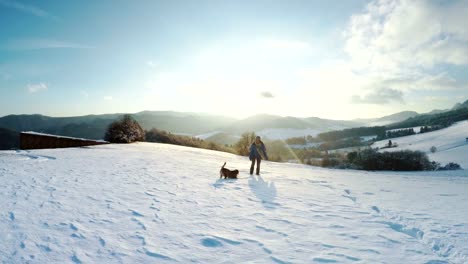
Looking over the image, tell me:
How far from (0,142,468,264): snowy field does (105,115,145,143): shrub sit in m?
16.2

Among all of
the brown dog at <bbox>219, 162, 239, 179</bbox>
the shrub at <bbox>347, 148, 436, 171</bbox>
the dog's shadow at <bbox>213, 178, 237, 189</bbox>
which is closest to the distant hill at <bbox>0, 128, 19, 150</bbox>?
the brown dog at <bbox>219, 162, 239, 179</bbox>

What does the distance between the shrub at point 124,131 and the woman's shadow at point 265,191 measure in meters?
18.6

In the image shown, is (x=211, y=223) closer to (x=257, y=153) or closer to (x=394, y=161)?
(x=257, y=153)

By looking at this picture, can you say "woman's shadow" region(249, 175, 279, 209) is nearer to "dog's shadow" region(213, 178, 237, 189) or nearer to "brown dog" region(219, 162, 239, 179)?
"brown dog" region(219, 162, 239, 179)

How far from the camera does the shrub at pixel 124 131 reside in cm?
2566

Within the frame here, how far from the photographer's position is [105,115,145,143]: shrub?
84.2 ft

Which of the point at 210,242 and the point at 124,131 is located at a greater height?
the point at 124,131

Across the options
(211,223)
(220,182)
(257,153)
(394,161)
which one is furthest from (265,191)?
(394,161)

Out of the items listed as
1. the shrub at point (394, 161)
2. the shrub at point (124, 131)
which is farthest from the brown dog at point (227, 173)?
the shrub at point (394, 161)

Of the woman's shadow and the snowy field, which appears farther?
the woman's shadow

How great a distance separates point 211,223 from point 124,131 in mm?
23411

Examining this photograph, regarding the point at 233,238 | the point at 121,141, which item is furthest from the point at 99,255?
→ the point at 121,141

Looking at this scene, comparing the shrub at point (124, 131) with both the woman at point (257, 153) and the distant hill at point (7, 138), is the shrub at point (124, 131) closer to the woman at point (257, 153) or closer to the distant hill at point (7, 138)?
the woman at point (257, 153)

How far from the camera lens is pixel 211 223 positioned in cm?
571
